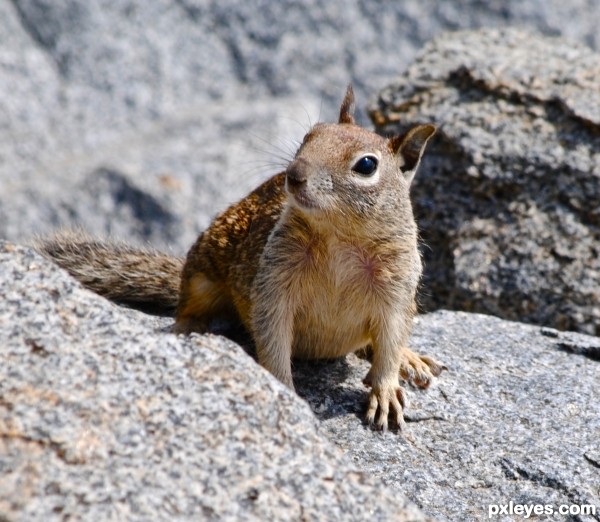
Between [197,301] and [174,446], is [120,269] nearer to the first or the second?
A: [197,301]

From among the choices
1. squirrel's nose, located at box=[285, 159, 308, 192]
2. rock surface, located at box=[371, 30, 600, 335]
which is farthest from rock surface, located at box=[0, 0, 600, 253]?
squirrel's nose, located at box=[285, 159, 308, 192]

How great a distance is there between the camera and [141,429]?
2914 millimetres

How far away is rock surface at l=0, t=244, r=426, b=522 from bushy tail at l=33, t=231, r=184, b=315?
1.90m

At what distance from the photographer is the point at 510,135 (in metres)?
6.17

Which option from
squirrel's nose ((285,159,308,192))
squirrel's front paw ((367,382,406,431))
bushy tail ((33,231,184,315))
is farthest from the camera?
bushy tail ((33,231,184,315))

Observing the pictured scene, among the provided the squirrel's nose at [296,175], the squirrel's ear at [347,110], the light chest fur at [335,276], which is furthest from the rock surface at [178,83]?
the squirrel's nose at [296,175]

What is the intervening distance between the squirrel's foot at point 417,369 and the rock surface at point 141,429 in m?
1.45

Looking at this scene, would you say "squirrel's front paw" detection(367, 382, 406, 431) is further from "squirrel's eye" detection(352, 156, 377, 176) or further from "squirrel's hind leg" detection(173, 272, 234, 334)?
"squirrel's hind leg" detection(173, 272, 234, 334)

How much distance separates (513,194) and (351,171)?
2.22m

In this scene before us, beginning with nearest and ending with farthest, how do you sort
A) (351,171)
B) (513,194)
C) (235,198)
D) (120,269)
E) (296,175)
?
(296,175) → (351,171) → (120,269) → (513,194) → (235,198)

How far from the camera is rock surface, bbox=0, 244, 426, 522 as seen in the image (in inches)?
→ 107

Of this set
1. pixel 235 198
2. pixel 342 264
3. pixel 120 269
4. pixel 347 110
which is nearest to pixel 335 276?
pixel 342 264

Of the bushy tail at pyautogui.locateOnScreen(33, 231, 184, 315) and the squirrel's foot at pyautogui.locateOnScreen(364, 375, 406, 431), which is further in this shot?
the bushy tail at pyautogui.locateOnScreen(33, 231, 184, 315)

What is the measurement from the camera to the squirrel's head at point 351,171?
399 centimetres
